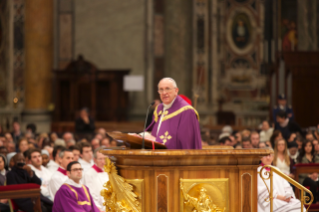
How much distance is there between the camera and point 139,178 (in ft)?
12.5

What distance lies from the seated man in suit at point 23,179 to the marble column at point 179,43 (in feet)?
39.1

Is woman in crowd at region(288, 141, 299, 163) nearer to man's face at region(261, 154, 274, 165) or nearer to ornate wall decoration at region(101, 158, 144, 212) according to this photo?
man's face at region(261, 154, 274, 165)

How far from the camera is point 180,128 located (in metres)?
4.38

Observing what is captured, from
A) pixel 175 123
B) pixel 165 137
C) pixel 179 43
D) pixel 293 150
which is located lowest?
pixel 293 150

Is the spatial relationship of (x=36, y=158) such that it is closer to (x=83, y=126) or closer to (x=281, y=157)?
(x=281, y=157)

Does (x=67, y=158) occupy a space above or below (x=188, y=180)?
below

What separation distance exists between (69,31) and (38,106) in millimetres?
3781

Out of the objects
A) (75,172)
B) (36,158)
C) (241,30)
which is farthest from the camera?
(241,30)

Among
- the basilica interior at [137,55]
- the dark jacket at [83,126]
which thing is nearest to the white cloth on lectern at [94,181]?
the dark jacket at [83,126]

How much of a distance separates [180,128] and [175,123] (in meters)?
0.08

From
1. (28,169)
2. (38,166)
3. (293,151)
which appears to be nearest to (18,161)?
(28,169)

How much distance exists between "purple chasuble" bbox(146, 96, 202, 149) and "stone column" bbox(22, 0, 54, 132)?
12196 millimetres

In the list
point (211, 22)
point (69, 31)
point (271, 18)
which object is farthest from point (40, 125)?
point (271, 18)

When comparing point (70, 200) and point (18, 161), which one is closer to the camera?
point (70, 200)
